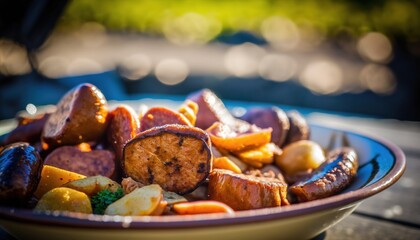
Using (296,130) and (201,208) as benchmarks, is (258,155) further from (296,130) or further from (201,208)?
(201,208)

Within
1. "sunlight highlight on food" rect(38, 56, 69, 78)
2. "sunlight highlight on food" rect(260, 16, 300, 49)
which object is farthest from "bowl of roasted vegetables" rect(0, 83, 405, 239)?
"sunlight highlight on food" rect(260, 16, 300, 49)

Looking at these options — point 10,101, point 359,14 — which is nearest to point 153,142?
point 10,101

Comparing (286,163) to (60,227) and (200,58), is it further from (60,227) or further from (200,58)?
(200,58)

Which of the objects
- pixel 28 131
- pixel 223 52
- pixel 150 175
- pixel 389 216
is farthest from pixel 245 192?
pixel 223 52

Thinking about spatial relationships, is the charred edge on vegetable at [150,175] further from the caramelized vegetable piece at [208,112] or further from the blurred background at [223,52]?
the blurred background at [223,52]

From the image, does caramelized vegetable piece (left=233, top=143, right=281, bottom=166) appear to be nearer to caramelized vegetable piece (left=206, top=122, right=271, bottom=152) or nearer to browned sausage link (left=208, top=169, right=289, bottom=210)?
caramelized vegetable piece (left=206, top=122, right=271, bottom=152)

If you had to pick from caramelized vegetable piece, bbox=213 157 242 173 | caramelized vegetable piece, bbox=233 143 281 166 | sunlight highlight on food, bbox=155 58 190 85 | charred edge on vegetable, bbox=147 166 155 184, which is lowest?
sunlight highlight on food, bbox=155 58 190 85

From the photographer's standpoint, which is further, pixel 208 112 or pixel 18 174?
pixel 208 112
